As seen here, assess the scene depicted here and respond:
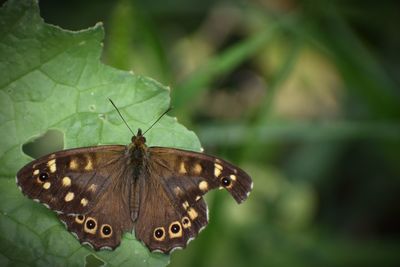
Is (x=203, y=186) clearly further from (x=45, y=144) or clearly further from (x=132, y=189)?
(x=45, y=144)

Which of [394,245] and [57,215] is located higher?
[394,245]

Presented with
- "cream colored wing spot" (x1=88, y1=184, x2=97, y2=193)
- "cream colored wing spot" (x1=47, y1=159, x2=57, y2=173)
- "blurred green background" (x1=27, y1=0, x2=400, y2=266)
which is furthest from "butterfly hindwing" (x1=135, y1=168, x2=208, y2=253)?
"blurred green background" (x1=27, y1=0, x2=400, y2=266)

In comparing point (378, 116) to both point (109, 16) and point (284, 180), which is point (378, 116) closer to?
point (284, 180)

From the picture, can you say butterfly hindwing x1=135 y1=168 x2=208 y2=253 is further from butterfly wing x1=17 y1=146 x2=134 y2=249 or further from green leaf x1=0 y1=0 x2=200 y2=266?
green leaf x1=0 y1=0 x2=200 y2=266

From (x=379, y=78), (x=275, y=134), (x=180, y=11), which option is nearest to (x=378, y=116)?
(x=379, y=78)

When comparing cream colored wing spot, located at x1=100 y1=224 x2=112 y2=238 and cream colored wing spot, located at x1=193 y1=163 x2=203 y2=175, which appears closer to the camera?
cream colored wing spot, located at x1=100 y1=224 x2=112 y2=238
